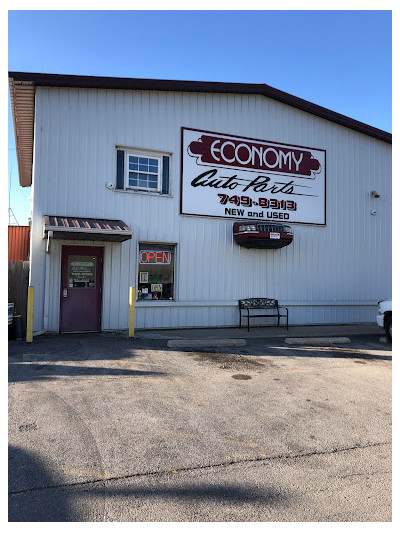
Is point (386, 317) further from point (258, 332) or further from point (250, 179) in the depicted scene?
point (250, 179)

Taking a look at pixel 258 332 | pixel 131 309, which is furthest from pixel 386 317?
pixel 131 309

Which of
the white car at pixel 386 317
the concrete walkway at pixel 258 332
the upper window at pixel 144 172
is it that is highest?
the upper window at pixel 144 172

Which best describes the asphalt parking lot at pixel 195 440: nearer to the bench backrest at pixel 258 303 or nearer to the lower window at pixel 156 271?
the lower window at pixel 156 271

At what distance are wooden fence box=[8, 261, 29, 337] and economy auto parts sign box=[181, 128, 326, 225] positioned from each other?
4.80 m

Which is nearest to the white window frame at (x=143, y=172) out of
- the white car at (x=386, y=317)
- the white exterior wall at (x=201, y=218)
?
the white exterior wall at (x=201, y=218)

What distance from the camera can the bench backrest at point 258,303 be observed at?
38.7 ft

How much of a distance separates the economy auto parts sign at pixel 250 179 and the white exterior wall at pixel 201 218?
0.33 m

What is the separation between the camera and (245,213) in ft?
39.4

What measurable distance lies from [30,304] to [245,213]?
6949mm

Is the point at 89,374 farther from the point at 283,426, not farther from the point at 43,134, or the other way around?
the point at 43,134

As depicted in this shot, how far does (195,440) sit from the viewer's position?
407 cm

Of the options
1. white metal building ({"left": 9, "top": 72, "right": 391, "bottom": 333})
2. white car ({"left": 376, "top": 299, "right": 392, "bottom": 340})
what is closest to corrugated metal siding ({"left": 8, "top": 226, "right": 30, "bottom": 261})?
white metal building ({"left": 9, "top": 72, "right": 391, "bottom": 333})

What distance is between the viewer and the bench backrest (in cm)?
1180

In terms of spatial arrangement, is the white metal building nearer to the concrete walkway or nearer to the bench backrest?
the bench backrest
